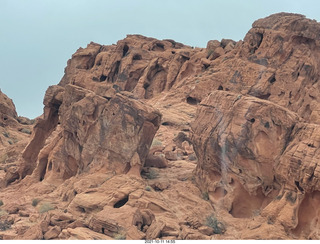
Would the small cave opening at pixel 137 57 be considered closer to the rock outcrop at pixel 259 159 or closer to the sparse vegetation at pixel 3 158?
the sparse vegetation at pixel 3 158

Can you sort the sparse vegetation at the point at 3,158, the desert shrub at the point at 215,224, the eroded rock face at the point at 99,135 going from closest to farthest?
the desert shrub at the point at 215,224
the eroded rock face at the point at 99,135
the sparse vegetation at the point at 3,158

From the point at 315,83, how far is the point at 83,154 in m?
28.6

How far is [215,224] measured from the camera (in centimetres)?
1850

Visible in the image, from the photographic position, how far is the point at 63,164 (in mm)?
25500

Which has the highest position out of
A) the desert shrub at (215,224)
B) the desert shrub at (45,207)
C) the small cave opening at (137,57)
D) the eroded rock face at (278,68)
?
the small cave opening at (137,57)

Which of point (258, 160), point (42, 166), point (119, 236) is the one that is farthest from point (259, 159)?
point (42, 166)

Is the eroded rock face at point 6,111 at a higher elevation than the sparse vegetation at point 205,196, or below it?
higher

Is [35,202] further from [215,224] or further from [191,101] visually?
[191,101]

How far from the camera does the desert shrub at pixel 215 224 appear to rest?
1818 cm

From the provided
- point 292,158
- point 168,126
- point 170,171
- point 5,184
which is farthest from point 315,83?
point 5,184

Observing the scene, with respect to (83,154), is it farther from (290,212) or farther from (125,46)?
(125,46)

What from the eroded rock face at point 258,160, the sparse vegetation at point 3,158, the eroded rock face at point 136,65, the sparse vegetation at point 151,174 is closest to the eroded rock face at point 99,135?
the sparse vegetation at point 151,174

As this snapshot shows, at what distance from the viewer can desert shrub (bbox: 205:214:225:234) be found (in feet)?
59.6

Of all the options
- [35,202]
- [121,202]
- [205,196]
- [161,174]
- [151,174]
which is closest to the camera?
[121,202]
